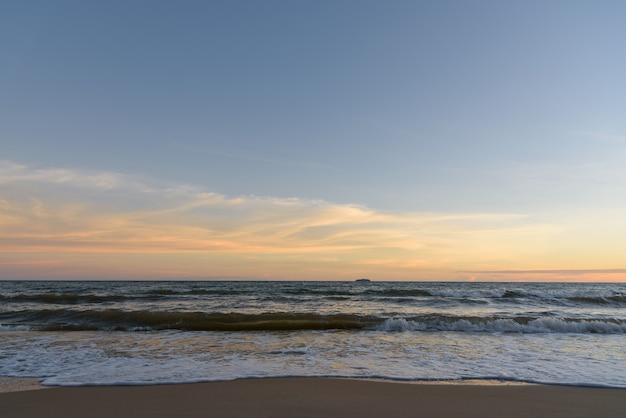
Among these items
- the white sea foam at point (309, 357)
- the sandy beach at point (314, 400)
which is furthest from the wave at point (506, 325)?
the sandy beach at point (314, 400)

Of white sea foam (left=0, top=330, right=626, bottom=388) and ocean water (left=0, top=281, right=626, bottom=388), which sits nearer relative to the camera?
white sea foam (left=0, top=330, right=626, bottom=388)

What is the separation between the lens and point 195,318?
15562 mm

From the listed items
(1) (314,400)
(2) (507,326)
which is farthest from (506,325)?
(1) (314,400)

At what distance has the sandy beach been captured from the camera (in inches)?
198

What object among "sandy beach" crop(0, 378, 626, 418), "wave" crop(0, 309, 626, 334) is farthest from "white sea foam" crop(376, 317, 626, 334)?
"sandy beach" crop(0, 378, 626, 418)

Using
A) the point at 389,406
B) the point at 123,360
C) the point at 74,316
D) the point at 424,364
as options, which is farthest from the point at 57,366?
the point at 74,316

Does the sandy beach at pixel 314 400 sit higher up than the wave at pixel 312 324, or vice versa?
the sandy beach at pixel 314 400

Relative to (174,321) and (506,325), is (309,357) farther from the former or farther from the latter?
(506,325)

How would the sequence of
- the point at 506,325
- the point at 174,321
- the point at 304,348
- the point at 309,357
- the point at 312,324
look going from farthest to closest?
the point at 174,321
the point at 506,325
the point at 312,324
the point at 304,348
the point at 309,357

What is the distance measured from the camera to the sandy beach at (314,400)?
502 centimetres

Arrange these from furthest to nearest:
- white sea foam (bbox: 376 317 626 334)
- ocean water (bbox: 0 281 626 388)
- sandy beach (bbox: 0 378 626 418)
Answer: white sea foam (bbox: 376 317 626 334), ocean water (bbox: 0 281 626 388), sandy beach (bbox: 0 378 626 418)

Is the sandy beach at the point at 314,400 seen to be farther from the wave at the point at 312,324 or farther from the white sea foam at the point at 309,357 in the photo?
the wave at the point at 312,324

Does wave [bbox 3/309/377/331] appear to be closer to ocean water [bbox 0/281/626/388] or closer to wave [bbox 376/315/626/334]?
ocean water [bbox 0/281/626/388]

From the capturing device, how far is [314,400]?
5.56 metres
